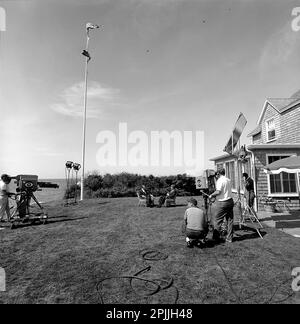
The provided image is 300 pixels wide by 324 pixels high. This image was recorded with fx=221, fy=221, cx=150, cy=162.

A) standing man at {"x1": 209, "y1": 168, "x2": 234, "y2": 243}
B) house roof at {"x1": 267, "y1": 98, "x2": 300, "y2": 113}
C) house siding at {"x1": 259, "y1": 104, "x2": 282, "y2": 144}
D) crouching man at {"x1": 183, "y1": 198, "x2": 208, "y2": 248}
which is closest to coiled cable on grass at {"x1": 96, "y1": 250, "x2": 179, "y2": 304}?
crouching man at {"x1": 183, "y1": 198, "x2": 208, "y2": 248}

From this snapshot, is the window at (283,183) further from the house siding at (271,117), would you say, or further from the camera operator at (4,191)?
the camera operator at (4,191)

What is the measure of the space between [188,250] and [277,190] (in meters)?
8.81

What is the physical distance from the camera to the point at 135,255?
5.56 meters

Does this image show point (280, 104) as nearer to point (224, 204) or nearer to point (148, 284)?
point (224, 204)

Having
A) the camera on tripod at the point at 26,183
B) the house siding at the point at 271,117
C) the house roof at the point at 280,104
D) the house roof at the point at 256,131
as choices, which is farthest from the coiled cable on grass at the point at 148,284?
the house roof at the point at 256,131

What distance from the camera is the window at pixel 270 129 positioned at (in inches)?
696

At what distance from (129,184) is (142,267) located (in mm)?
21899

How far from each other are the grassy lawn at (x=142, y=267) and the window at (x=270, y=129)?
12224mm

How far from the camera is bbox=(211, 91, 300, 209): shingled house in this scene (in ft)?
39.8

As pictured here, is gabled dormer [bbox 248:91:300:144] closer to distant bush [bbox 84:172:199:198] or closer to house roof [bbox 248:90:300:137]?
house roof [bbox 248:90:300:137]

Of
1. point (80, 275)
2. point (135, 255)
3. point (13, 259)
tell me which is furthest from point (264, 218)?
point (13, 259)

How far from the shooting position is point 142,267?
15.8 ft

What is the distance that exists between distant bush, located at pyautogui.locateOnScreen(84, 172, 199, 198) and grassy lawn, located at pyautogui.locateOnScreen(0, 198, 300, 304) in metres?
16.1

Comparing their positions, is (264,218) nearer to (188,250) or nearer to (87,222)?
(188,250)
